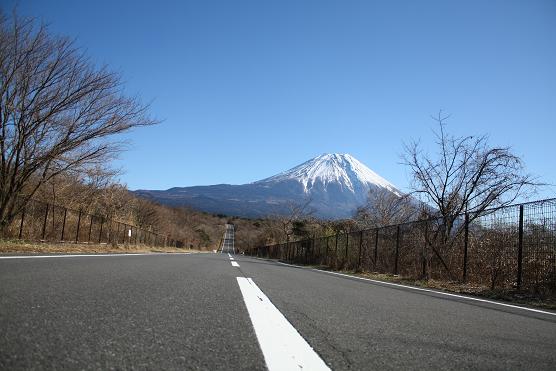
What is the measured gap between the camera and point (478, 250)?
11773 millimetres

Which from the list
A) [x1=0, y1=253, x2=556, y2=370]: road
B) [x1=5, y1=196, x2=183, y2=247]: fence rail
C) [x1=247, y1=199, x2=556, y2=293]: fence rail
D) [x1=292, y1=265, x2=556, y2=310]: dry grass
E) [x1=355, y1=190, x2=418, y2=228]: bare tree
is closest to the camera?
[x1=0, y1=253, x2=556, y2=370]: road

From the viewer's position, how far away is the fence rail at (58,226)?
15.8 m

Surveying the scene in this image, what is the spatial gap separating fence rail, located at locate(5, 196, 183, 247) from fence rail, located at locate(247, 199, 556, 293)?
44.0 feet

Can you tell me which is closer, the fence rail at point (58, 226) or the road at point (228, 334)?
the road at point (228, 334)

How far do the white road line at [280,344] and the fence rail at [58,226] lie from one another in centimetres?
1443

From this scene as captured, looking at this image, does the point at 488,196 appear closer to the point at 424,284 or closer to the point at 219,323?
the point at 424,284

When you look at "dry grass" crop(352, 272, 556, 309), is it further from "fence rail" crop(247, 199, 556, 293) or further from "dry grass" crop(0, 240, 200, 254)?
"dry grass" crop(0, 240, 200, 254)

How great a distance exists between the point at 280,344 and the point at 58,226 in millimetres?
19870

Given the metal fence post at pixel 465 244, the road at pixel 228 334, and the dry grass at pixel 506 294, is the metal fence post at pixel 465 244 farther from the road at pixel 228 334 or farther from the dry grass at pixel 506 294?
the road at pixel 228 334

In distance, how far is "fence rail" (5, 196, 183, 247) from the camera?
51.9ft

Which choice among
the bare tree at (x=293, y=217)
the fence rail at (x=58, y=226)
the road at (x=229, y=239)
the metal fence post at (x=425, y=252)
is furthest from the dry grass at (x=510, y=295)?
the road at (x=229, y=239)

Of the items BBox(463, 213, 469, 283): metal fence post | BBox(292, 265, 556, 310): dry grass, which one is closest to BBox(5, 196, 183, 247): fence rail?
BBox(292, 265, 556, 310): dry grass

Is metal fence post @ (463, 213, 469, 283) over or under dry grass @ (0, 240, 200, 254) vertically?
over

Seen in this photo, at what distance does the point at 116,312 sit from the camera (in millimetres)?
2990
